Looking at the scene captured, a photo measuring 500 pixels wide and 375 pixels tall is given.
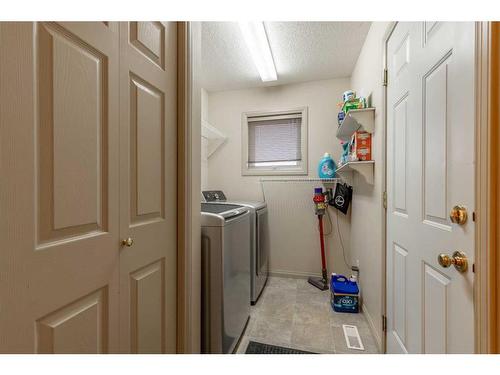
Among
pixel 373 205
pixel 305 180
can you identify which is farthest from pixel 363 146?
pixel 305 180

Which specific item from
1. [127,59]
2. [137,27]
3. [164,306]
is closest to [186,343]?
[164,306]

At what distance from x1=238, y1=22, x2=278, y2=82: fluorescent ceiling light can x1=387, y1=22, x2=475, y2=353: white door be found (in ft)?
3.22

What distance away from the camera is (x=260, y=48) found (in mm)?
2016

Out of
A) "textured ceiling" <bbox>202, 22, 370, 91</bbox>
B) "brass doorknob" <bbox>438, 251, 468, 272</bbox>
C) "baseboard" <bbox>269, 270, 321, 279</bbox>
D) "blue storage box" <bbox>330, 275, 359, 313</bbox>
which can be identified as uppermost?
"textured ceiling" <bbox>202, 22, 370, 91</bbox>

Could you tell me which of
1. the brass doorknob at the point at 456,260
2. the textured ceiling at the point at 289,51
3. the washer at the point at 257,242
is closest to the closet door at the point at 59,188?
the brass doorknob at the point at 456,260

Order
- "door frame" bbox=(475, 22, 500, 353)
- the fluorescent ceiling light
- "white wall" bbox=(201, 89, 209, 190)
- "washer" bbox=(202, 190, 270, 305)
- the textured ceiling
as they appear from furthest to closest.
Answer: "white wall" bbox=(201, 89, 209, 190), "washer" bbox=(202, 190, 270, 305), the textured ceiling, the fluorescent ceiling light, "door frame" bbox=(475, 22, 500, 353)

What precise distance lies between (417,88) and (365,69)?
112cm

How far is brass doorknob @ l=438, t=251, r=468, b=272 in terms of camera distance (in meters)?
0.74

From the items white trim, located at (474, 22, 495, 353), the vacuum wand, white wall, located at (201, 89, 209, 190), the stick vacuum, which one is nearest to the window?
the stick vacuum

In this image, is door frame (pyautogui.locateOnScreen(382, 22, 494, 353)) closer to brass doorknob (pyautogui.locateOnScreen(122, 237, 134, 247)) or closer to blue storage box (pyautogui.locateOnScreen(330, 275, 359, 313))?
brass doorknob (pyautogui.locateOnScreen(122, 237, 134, 247))

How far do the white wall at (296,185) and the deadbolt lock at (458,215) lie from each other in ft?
6.34

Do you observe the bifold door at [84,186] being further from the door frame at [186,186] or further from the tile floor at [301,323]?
the tile floor at [301,323]

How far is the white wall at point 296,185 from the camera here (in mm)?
2730
